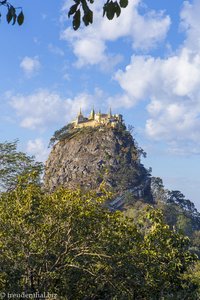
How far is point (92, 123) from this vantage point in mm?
125125

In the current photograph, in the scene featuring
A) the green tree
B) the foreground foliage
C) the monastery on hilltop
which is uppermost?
the monastery on hilltop

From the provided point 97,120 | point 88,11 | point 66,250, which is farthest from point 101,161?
point 88,11

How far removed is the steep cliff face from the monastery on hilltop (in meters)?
2.57

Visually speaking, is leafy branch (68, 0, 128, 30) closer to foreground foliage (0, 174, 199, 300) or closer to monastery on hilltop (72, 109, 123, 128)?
foreground foliage (0, 174, 199, 300)

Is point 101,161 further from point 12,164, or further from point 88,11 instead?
point 88,11

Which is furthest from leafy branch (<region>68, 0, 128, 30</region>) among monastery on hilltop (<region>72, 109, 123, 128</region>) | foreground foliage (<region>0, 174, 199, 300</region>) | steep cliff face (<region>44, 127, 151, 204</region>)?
monastery on hilltop (<region>72, 109, 123, 128</region>)

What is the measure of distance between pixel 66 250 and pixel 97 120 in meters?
114

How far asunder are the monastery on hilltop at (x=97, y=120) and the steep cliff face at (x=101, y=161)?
2.57 m

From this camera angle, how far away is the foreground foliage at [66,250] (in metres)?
12.0

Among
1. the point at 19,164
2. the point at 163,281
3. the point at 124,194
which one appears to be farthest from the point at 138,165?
the point at 163,281

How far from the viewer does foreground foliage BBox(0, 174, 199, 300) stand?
1202 centimetres

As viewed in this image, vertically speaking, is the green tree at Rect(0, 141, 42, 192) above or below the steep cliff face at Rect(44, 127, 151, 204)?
below

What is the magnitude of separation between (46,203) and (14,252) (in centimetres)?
172

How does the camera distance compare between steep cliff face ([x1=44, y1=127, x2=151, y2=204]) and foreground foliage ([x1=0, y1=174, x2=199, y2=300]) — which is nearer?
foreground foliage ([x1=0, y1=174, x2=199, y2=300])
